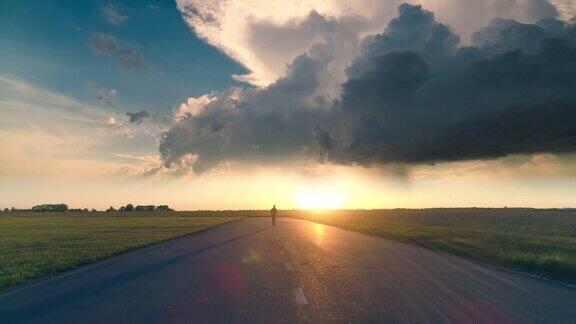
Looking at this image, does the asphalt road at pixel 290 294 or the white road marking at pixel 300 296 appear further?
the white road marking at pixel 300 296

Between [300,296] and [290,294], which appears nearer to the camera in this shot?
[300,296]

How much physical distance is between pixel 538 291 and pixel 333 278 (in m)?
4.55

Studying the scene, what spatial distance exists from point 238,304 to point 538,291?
646cm

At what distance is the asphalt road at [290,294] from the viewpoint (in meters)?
8.05

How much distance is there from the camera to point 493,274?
551 inches

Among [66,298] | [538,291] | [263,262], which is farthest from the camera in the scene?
[263,262]

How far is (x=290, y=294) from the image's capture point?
10203mm

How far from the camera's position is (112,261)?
17922 millimetres

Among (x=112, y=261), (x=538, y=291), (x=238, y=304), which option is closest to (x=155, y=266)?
(x=112, y=261)

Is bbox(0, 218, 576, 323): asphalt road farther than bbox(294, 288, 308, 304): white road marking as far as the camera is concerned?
No

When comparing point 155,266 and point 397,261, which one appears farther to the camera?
point 397,261

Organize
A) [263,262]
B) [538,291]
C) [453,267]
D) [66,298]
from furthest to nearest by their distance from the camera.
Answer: [263,262], [453,267], [538,291], [66,298]

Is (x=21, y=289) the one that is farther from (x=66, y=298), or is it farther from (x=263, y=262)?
(x=263, y=262)

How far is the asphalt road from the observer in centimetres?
805
